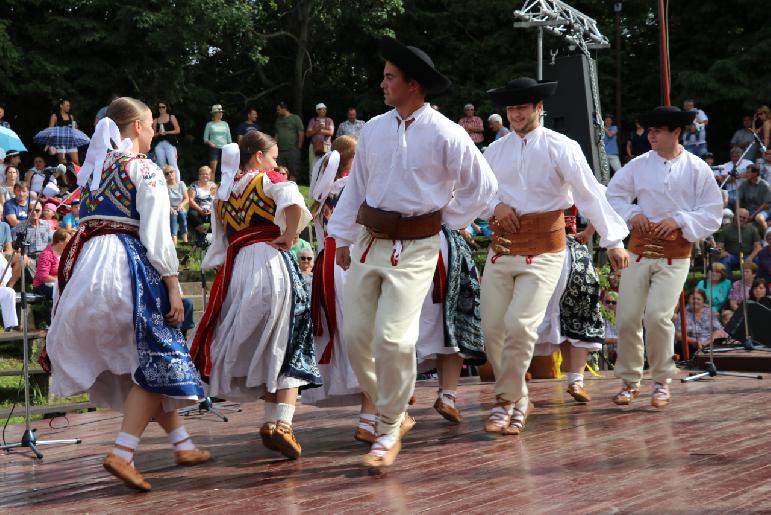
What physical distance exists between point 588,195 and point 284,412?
81.9 inches

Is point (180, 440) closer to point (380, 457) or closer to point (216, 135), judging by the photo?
point (380, 457)

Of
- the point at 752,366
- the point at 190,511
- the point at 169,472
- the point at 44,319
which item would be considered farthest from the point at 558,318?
the point at 44,319

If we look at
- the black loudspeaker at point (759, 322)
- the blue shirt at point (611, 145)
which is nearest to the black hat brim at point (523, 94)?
the black loudspeaker at point (759, 322)

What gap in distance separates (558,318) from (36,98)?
55.7 feet

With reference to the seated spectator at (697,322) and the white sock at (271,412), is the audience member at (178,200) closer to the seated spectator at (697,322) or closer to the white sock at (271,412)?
the seated spectator at (697,322)

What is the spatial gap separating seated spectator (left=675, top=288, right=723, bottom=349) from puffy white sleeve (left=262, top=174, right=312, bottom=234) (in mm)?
7042

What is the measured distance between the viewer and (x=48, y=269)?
1095 cm

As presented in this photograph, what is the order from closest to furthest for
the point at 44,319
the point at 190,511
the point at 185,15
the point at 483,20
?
the point at 190,511 < the point at 44,319 < the point at 185,15 < the point at 483,20

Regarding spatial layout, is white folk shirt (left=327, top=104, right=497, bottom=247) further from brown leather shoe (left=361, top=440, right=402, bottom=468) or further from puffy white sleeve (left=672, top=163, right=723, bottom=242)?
puffy white sleeve (left=672, top=163, right=723, bottom=242)

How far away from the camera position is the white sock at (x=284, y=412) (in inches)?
220

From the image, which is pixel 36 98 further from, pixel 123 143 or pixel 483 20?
pixel 123 143

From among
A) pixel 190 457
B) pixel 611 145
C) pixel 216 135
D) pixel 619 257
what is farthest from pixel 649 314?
pixel 611 145

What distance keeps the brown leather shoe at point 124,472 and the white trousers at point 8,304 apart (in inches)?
172

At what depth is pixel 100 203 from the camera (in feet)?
16.9
